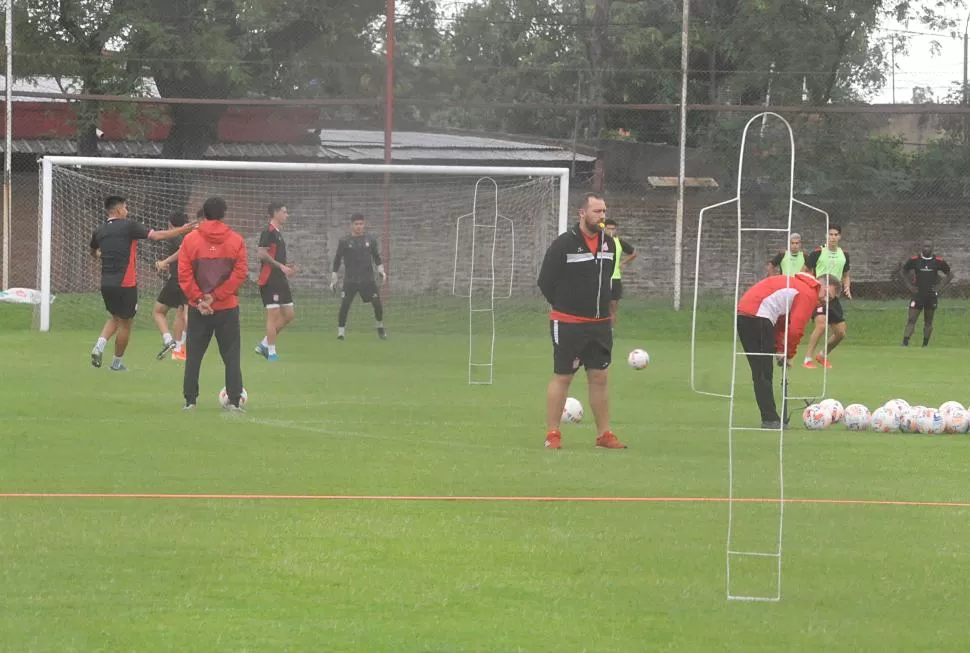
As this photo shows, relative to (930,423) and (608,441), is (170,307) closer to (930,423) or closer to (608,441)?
(608,441)

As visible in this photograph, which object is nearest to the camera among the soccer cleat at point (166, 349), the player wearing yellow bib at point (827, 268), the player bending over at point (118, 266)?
the player bending over at point (118, 266)

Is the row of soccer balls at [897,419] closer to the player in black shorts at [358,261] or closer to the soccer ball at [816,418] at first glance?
the soccer ball at [816,418]

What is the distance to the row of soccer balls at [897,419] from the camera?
14.6m

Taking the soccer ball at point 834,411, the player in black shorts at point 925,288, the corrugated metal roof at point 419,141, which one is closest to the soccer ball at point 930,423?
the soccer ball at point 834,411

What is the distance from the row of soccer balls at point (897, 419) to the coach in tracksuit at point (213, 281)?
5.50 meters

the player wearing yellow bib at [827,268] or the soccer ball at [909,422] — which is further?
the player wearing yellow bib at [827,268]

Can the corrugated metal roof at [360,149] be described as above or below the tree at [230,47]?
below

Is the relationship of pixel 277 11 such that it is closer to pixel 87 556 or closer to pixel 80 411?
pixel 80 411

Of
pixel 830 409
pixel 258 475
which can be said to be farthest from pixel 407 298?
pixel 258 475

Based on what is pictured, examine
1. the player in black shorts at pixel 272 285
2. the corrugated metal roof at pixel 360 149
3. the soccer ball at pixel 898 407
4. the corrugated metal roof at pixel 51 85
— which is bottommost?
the soccer ball at pixel 898 407

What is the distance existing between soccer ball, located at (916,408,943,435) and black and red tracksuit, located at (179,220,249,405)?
6.42 m

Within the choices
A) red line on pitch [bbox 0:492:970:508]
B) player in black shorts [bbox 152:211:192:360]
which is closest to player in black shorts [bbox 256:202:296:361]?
player in black shorts [bbox 152:211:192:360]

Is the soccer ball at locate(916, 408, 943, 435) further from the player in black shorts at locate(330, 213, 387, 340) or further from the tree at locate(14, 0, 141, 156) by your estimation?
the tree at locate(14, 0, 141, 156)

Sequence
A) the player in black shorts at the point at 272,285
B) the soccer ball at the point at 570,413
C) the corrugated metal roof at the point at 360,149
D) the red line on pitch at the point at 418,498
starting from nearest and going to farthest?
the red line on pitch at the point at 418,498
the soccer ball at the point at 570,413
the player in black shorts at the point at 272,285
the corrugated metal roof at the point at 360,149
